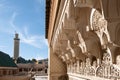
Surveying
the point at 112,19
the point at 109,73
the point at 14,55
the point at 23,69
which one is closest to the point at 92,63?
the point at 109,73

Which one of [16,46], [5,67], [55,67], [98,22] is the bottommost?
[55,67]

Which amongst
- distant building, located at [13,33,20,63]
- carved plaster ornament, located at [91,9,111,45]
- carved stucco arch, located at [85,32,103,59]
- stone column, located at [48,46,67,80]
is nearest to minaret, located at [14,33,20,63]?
distant building, located at [13,33,20,63]

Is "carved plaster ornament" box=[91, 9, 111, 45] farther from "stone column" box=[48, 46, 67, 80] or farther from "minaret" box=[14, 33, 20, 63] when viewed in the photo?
"minaret" box=[14, 33, 20, 63]

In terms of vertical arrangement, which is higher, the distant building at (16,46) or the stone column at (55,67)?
the distant building at (16,46)

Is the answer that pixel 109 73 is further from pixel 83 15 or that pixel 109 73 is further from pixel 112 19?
pixel 112 19

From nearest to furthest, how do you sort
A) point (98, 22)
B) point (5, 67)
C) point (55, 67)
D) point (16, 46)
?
point (98, 22), point (55, 67), point (5, 67), point (16, 46)

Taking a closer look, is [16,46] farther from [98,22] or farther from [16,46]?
[98,22]

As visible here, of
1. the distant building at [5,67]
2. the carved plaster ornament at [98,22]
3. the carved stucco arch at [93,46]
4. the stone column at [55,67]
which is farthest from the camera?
the distant building at [5,67]

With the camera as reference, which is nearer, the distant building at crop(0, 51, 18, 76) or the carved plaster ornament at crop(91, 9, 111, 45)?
the carved plaster ornament at crop(91, 9, 111, 45)

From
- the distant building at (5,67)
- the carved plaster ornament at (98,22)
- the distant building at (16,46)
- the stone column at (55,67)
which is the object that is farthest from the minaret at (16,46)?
the carved plaster ornament at (98,22)

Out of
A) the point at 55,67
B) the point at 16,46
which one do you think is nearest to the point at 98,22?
the point at 55,67

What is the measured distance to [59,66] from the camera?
20.1 ft

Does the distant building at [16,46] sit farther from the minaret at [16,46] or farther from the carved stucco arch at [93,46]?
the carved stucco arch at [93,46]

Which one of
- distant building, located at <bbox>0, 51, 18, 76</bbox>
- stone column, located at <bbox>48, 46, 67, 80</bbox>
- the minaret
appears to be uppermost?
the minaret
